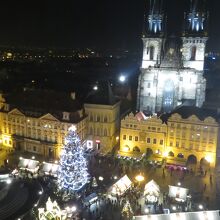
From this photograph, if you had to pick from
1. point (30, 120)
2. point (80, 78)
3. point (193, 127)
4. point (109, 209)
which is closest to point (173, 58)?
point (193, 127)

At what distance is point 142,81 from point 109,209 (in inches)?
1584

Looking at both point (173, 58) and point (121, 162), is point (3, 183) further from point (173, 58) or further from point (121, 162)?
point (173, 58)

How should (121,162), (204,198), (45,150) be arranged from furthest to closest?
1. (45,150)
2. (121,162)
3. (204,198)

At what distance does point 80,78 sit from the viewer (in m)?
151

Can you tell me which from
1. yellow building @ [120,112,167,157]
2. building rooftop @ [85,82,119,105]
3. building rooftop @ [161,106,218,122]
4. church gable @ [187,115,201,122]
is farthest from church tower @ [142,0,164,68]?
church gable @ [187,115,201,122]

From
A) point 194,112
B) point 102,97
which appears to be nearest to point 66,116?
point 102,97

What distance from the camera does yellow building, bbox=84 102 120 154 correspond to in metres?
68.1

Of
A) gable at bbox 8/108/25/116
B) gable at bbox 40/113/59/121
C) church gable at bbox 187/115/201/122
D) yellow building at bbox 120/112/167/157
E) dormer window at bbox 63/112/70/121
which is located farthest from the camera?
gable at bbox 8/108/25/116

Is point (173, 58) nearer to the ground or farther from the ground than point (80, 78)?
farther from the ground

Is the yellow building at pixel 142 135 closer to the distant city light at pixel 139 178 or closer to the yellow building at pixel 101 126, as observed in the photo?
the yellow building at pixel 101 126

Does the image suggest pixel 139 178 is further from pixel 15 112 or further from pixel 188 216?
pixel 15 112

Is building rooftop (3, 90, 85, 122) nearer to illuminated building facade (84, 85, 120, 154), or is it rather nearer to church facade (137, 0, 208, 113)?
illuminated building facade (84, 85, 120, 154)

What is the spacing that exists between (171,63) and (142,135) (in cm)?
1959

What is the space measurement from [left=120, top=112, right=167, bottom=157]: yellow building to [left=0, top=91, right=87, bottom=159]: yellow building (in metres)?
8.16
